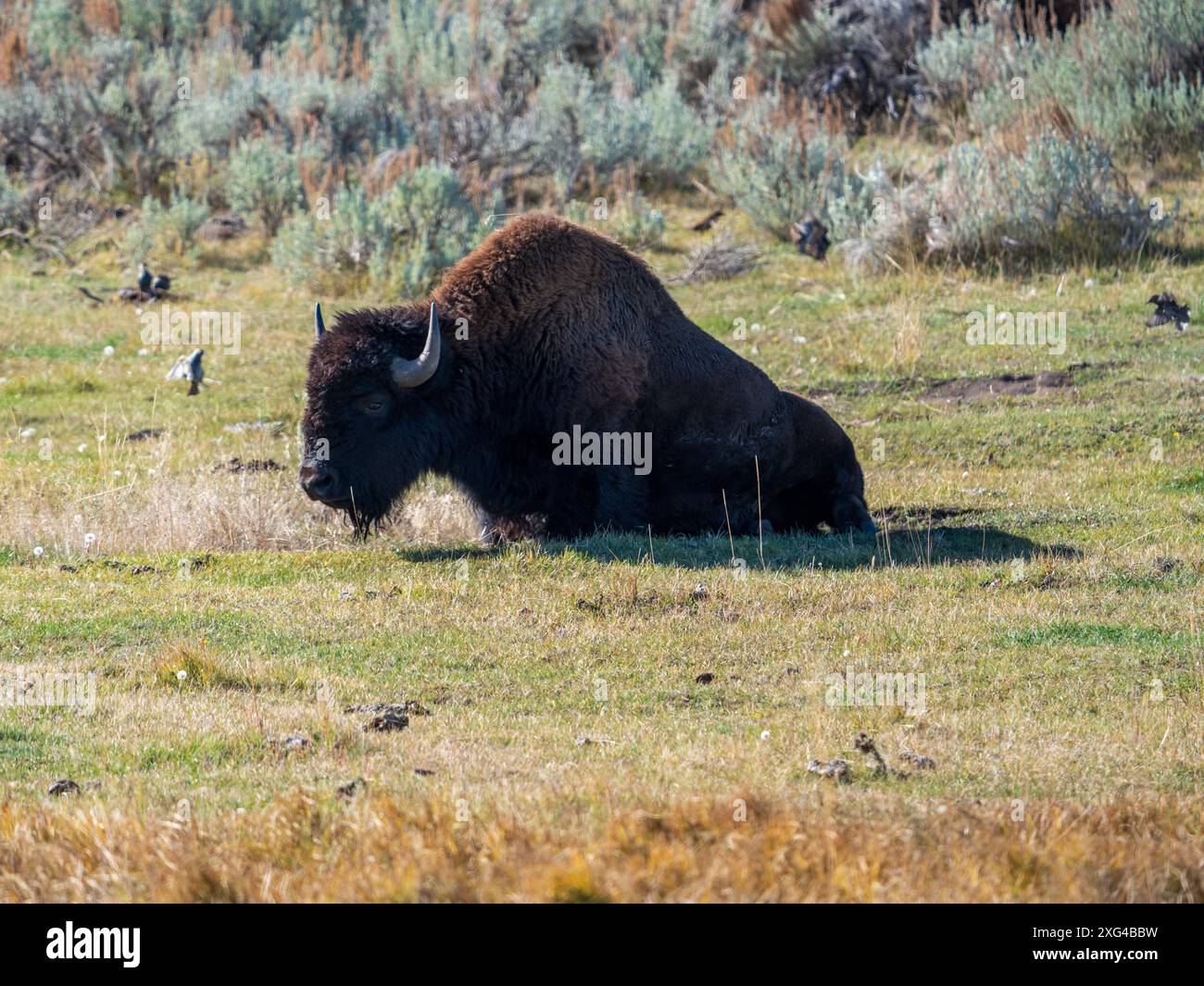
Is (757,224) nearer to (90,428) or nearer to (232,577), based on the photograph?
(90,428)

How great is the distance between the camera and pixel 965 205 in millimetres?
19703

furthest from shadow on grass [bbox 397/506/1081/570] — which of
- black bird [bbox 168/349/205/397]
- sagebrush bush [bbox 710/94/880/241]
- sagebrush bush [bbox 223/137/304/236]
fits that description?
sagebrush bush [bbox 223/137/304/236]

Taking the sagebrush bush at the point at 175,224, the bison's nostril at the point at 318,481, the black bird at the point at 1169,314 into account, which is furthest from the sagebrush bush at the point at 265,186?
the bison's nostril at the point at 318,481

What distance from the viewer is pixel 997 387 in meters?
16.1

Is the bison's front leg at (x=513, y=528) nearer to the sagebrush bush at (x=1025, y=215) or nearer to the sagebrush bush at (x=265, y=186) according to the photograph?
the sagebrush bush at (x=1025, y=215)

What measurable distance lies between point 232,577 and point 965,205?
1205 centimetres

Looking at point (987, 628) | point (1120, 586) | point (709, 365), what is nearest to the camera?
point (987, 628)

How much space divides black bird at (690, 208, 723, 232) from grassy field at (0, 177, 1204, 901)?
21.9 feet

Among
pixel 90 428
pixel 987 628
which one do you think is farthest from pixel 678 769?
pixel 90 428

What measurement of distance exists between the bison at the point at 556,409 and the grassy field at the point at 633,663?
50 centimetres

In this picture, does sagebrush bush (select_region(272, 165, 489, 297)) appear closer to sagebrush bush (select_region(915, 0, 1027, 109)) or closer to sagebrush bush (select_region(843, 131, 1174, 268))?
sagebrush bush (select_region(843, 131, 1174, 268))

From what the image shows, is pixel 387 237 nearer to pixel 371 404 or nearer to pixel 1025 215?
pixel 1025 215

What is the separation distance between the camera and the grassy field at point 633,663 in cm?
542

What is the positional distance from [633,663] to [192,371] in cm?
939
